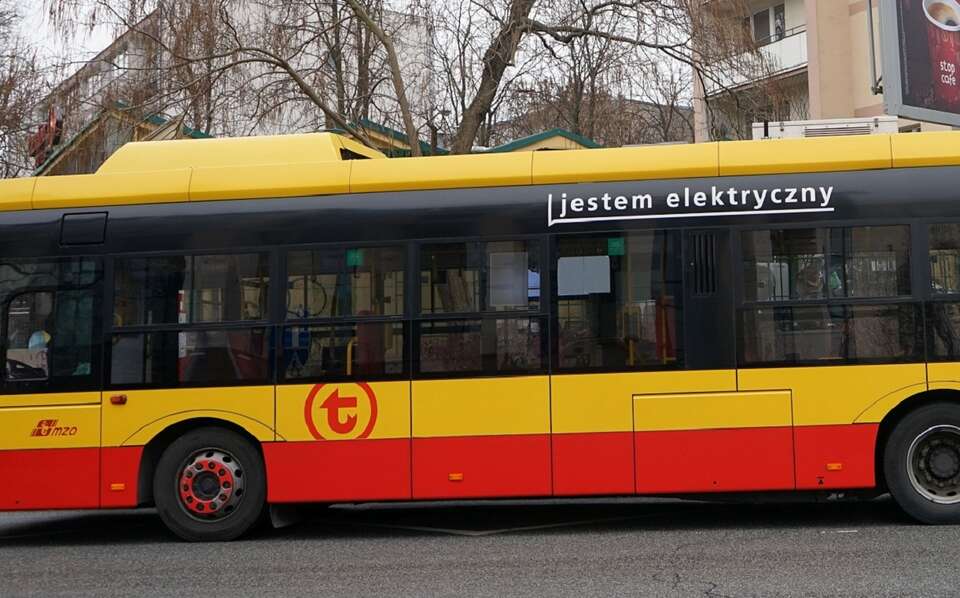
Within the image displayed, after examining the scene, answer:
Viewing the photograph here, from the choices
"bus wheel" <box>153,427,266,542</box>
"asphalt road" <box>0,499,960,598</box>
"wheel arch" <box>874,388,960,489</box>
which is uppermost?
"wheel arch" <box>874,388,960,489</box>

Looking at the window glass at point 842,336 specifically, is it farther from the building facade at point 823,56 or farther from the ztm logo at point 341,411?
the building facade at point 823,56

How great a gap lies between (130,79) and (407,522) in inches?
377

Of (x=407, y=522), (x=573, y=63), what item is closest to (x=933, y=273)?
(x=407, y=522)

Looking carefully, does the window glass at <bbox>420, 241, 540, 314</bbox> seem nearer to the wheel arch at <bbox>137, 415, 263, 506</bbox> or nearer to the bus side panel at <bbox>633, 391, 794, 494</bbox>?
the bus side panel at <bbox>633, 391, 794, 494</bbox>

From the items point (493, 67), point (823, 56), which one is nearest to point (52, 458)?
point (493, 67)

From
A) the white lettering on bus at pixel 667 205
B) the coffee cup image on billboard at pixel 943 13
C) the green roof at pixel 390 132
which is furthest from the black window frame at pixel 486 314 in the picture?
the coffee cup image on billboard at pixel 943 13

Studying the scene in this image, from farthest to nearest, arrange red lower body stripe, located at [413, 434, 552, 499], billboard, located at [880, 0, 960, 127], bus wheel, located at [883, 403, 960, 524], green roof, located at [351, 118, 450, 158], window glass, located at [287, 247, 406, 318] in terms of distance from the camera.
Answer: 1. billboard, located at [880, 0, 960, 127]
2. green roof, located at [351, 118, 450, 158]
3. window glass, located at [287, 247, 406, 318]
4. red lower body stripe, located at [413, 434, 552, 499]
5. bus wheel, located at [883, 403, 960, 524]

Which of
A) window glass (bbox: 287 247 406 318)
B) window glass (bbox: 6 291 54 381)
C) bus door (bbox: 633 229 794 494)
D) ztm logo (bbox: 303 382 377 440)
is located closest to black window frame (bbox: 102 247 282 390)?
window glass (bbox: 287 247 406 318)

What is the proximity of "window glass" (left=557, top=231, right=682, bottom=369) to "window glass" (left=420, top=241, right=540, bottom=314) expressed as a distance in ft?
0.84

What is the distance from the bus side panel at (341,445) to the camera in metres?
8.30

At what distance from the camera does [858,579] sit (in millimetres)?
6340

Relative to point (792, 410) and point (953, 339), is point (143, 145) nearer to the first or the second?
point (792, 410)

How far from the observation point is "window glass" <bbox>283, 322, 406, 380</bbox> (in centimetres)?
838

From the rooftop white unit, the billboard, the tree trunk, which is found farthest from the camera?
the billboard
